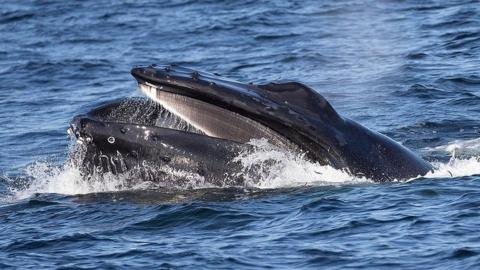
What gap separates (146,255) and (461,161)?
203 inches

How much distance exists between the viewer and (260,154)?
40.3 feet

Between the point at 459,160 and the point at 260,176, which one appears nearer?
the point at 260,176

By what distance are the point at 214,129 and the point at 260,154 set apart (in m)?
0.55

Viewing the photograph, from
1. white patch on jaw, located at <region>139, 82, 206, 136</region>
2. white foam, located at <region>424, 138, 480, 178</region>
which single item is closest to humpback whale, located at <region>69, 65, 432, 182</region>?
white patch on jaw, located at <region>139, 82, 206, 136</region>

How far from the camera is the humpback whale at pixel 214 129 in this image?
39.3 feet

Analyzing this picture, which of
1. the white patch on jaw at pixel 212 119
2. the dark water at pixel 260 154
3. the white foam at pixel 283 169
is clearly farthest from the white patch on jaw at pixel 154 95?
the dark water at pixel 260 154

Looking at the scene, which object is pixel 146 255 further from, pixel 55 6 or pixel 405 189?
pixel 55 6

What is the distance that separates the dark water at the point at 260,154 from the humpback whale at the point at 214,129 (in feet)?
0.96

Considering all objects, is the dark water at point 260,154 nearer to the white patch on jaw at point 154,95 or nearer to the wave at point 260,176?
the wave at point 260,176

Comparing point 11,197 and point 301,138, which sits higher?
point 301,138

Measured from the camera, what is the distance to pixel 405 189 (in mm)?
12672

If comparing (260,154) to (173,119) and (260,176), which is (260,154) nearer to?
(260,176)

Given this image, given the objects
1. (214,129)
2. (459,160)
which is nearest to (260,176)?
(214,129)

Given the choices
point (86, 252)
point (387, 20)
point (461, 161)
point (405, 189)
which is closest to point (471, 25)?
point (387, 20)
